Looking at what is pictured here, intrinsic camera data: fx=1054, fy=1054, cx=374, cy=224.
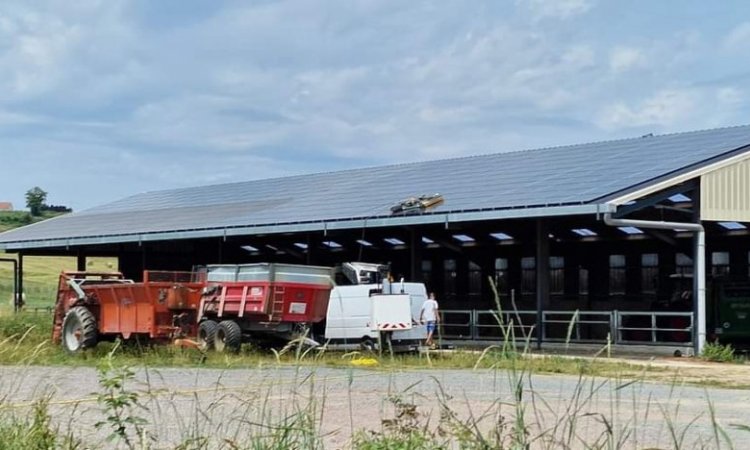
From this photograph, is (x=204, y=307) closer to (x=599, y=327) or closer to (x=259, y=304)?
(x=259, y=304)

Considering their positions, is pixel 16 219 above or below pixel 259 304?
above

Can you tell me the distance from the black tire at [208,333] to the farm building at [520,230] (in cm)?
651

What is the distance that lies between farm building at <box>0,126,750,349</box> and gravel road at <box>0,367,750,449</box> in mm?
5226

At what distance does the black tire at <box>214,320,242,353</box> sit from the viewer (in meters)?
22.1

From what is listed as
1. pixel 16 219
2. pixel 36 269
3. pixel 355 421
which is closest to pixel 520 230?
pixel 355 421

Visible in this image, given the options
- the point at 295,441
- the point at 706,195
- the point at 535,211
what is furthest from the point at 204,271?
the point at 295,441

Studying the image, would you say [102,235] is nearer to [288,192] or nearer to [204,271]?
[288,192]

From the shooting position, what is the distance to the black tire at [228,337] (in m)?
22.1

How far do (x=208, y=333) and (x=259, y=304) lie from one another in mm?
1294

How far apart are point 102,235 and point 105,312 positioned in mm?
16659

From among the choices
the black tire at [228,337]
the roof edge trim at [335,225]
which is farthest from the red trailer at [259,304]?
the roof edge trim at [335,225]

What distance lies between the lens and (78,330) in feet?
74.6

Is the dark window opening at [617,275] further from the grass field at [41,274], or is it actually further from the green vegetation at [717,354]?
the grass field at [41,274]

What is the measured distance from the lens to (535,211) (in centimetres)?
2477
